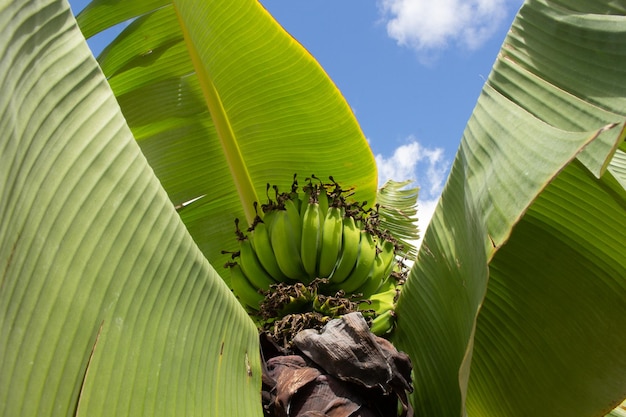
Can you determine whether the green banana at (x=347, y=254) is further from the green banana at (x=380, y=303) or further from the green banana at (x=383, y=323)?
the green banana at (x=383, y=323)

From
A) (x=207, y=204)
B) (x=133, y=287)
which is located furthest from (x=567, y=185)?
(x=207, y=204)

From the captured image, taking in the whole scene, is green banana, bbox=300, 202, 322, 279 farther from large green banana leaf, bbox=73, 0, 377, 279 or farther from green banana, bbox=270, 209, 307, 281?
large green banana leaf, bbox=73, 0, 377, 279

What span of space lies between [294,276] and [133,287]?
33.0 inches

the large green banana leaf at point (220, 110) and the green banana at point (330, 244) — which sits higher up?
the large green banana leaf at point (220, 110)

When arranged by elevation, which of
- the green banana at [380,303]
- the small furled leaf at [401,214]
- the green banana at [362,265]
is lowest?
the green banana at [380,303]

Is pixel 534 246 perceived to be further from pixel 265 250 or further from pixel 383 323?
pixel 265 250

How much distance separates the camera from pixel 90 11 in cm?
192

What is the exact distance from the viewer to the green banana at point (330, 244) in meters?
1.60

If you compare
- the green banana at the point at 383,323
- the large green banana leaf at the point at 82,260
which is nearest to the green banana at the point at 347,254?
the green banana at the point at 383,323

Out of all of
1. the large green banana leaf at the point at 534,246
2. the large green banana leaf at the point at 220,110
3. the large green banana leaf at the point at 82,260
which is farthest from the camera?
the large green banana leaf at the point at 220,110

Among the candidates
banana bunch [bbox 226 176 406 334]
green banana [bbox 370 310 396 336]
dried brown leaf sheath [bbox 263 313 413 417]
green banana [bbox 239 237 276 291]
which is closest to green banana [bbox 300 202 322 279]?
banana bunch [bbox 226 176 406 334]


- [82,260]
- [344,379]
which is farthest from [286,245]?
[82,260]

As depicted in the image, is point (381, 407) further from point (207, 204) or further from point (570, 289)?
point (207, 204)

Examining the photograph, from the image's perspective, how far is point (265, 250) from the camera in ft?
5.40
